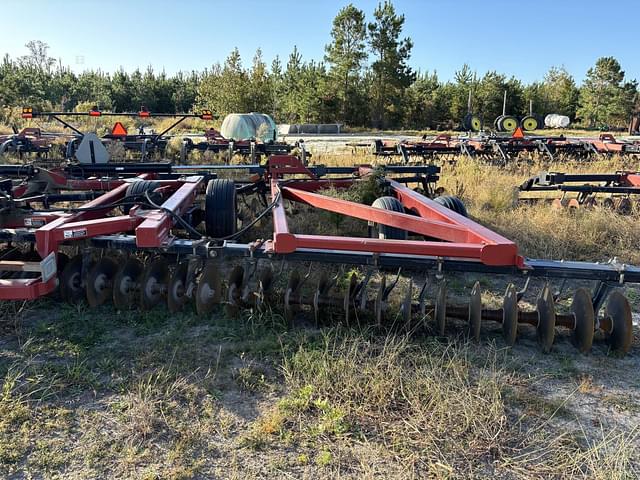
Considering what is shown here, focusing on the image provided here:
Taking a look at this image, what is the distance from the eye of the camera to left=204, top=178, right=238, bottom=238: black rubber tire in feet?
13.9

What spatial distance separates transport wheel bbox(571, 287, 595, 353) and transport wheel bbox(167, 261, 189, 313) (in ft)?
8.02

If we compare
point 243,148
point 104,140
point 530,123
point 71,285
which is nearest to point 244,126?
point 243,148

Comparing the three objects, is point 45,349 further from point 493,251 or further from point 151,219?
point 493,251

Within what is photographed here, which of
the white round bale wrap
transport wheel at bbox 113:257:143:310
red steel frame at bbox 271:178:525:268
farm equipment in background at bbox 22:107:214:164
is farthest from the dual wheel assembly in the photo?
the white round bale wrap

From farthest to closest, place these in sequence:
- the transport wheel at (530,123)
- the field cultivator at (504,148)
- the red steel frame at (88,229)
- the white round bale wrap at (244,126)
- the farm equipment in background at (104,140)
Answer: the transport wheel at (530,123) < the white round bale wrap at (244,126) < the field cultivator at (504,148) < the farm equipment in background at (104,140) < the red steel frame at (88,229)

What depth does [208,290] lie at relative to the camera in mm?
3166

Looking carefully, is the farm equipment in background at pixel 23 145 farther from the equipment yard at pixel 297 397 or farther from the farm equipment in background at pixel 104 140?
the equipment yard at pixel 297 397

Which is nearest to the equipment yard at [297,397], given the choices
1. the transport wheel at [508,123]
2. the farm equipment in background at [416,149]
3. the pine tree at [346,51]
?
the farm equipment in background at [416,149]

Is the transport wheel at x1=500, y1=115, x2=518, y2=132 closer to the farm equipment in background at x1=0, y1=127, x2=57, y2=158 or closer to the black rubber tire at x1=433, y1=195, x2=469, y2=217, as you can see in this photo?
the farm equipment in background at x1=0, y1=127, x2=57, y2=158

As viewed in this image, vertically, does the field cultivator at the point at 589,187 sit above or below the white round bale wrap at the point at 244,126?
below

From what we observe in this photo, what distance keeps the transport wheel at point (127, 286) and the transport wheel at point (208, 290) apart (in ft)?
1.49

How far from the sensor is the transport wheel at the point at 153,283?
3178mm

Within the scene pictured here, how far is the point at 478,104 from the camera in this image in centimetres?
3506

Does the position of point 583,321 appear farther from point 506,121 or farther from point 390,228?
Answer: point 506,121
